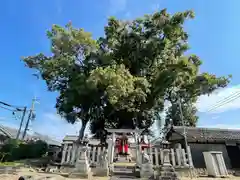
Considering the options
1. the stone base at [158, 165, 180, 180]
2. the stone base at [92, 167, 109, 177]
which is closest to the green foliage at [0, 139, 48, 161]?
the stone base at [92, 167, 109, 177]

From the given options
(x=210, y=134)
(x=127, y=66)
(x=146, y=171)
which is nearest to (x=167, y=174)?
(x=146, y=171)

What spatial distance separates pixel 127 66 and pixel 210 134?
31.8 feet

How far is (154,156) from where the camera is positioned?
9633mm

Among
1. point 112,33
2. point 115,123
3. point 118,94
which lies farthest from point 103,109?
→ point 112,33

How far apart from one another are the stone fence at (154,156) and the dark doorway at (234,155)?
751 cm

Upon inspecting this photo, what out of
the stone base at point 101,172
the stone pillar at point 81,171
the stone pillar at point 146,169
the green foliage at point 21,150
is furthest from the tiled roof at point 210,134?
the green foliage at point 21,150

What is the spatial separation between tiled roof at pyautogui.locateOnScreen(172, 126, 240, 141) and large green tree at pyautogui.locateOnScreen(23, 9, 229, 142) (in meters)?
3.81

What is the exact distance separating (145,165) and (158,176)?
91 centimetres

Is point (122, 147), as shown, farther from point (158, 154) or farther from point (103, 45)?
point (103, 45)

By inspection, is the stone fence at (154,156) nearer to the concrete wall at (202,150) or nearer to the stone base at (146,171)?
the stone base at (146,171)

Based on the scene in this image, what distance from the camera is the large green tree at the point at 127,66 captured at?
14.2 metres

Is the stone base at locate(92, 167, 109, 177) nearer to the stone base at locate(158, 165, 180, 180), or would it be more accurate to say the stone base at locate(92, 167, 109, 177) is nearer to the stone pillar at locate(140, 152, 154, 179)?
the stone pillar at locate(140, 152, 154, 179)

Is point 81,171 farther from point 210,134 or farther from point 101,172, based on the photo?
point 210,134

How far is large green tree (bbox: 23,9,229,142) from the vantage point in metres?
14.2
